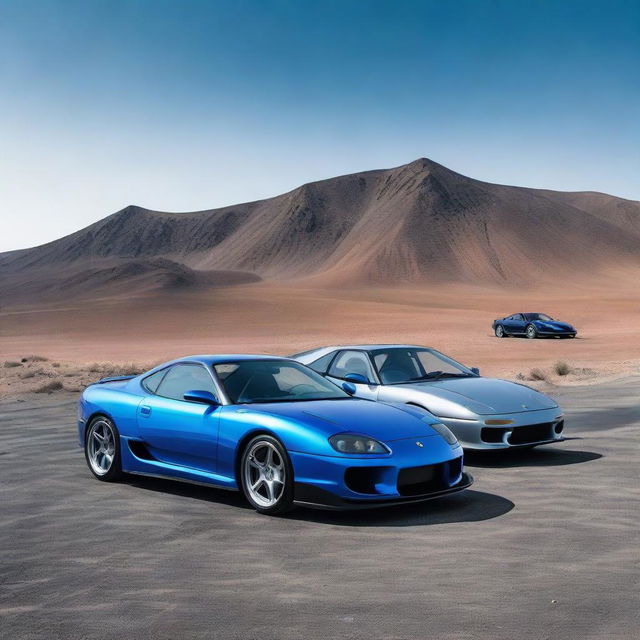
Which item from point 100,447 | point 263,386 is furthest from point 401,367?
point 100,447

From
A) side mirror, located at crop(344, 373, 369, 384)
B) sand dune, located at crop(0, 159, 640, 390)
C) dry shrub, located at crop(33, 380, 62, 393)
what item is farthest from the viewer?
sand dune, located at crop(0, 159, 640, 390)

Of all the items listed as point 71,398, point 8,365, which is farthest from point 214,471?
point 8,365

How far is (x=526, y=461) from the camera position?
1002 cm

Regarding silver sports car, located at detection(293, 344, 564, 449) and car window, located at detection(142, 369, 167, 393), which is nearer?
car window, located at detection(142, 369, 167, 393)

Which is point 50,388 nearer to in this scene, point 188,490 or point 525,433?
point 188,490

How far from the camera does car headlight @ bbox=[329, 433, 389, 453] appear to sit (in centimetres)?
709

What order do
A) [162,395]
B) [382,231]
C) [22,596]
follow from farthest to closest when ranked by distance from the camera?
[382,231] < [162,395] < [22,596]

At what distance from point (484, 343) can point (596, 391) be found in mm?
21691

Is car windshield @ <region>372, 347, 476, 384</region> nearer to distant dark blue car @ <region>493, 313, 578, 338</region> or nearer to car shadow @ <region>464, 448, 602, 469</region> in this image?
car shadow @ <region>464, 448, 602, 469</region>

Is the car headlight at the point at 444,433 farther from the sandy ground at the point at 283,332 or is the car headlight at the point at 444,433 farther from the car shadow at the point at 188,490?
the sandy ground at the point at 283,332

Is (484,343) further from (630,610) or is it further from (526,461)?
(630,610)

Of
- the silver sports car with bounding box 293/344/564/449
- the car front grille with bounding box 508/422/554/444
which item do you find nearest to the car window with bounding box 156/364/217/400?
the silver sports car with bounding box 293/344/564/449

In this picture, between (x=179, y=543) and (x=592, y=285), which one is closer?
(x=179, y=543)

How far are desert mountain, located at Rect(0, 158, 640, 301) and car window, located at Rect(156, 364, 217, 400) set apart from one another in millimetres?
110831
